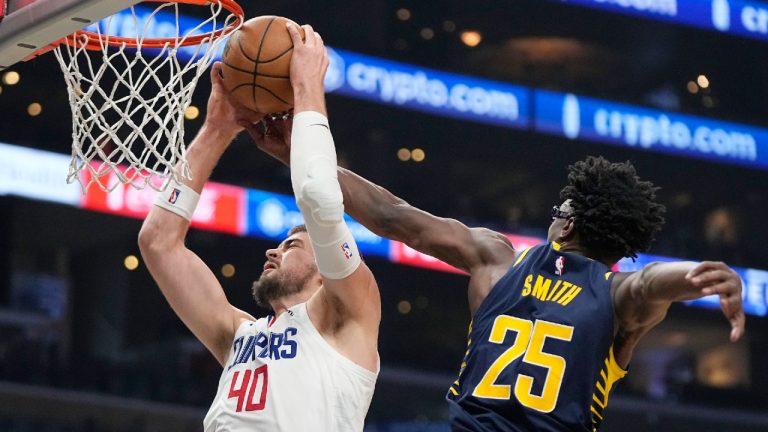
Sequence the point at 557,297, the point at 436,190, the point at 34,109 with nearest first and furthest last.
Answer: the point at 557,297 < the point at 34,109 < the point at 436,190

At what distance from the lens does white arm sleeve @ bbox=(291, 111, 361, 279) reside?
327 cm

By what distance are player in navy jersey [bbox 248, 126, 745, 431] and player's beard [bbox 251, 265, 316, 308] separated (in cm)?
37

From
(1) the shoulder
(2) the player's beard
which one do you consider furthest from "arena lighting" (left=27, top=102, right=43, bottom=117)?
(1) the shoulder

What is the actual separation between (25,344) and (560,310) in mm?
6768

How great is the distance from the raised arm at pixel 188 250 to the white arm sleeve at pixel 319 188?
624 mm

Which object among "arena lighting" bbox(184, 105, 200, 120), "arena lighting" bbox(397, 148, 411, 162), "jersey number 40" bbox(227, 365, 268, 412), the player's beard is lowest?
"jersey number 40" bbox(227, 365, 268, 412)

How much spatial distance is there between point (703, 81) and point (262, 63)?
853 centimetres

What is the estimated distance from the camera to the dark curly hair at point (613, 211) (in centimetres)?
353

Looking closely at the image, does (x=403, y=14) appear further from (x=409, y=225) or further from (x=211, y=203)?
(x=409, y=225)

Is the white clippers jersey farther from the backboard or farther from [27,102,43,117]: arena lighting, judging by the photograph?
[27,102,43,117]: arena lighting

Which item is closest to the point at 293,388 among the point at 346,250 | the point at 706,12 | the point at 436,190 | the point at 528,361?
the point at 346,250

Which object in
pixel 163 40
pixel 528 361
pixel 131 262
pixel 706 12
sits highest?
pixel 706 12

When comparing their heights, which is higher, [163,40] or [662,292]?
[163,40]

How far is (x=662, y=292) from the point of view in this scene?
3.14 metres
